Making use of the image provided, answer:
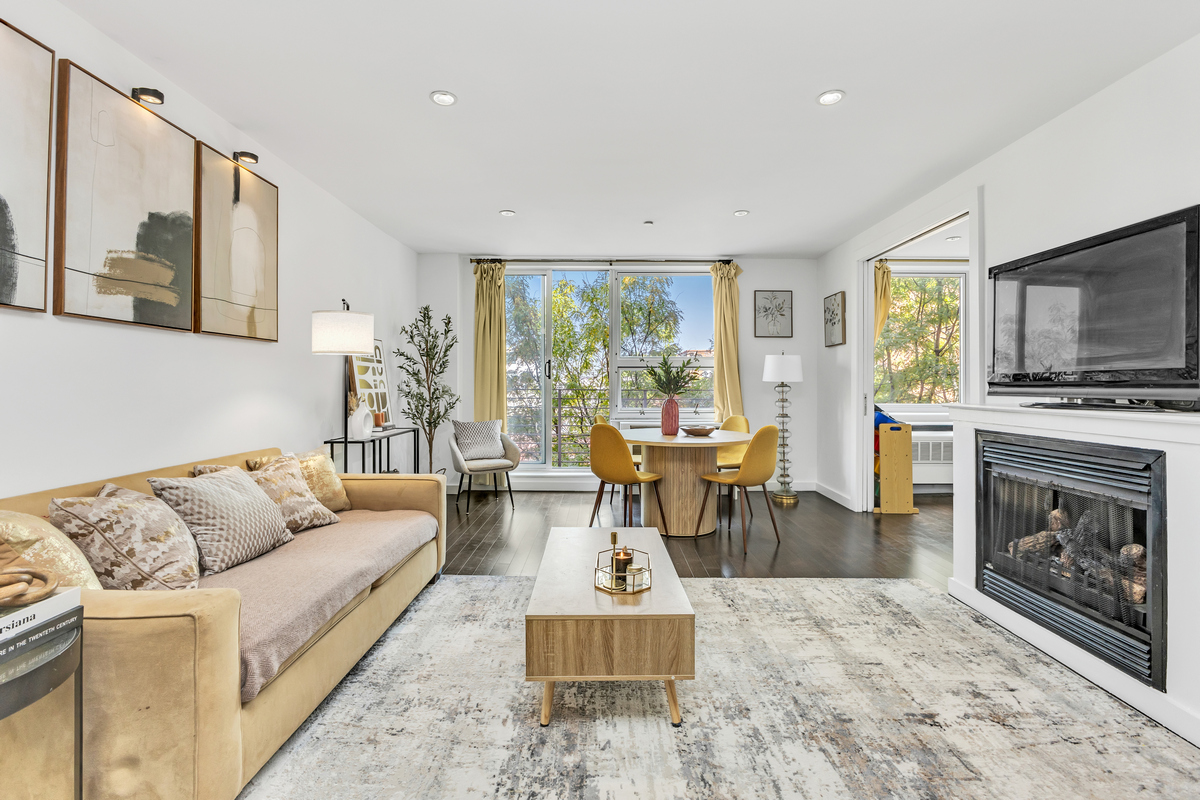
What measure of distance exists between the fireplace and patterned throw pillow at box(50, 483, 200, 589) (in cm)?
327

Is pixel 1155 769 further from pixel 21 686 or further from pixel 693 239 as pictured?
pixel 693 239

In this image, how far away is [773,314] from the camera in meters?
6.06

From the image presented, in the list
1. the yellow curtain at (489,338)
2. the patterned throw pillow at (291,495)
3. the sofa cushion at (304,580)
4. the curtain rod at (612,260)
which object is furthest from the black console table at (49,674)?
the curtain rod at (612,260)

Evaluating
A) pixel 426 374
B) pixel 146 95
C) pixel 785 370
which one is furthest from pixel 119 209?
pixel 785 370

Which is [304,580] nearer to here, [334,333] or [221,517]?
[221,517]

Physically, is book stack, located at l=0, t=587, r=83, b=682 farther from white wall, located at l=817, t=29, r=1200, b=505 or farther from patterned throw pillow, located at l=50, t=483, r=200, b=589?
white wall, located at l=817, t=29, r=1200, b=505

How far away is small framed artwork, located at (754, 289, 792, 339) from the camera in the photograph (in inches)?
238

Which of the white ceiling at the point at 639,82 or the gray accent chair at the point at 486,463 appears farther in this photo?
the gray accent chair at the point at 486,463

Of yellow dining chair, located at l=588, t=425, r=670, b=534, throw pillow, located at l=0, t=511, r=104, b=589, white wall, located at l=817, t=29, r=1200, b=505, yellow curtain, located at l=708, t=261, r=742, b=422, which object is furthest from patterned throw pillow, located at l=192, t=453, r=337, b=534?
yellow curtain, located at l=708, t=261, r=742, b=422

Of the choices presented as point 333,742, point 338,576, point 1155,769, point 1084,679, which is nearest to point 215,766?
point 333,742

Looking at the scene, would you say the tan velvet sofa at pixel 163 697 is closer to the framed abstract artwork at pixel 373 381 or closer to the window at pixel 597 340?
the framed abstract artwork at pixel 373 381

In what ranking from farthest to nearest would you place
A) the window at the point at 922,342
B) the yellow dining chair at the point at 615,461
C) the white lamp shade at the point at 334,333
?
1. the window at the point at 922,342
2. the yellow dining chair at the point at 615,461
3. the white lamp shade at the point at 334,333

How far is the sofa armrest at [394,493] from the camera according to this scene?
10.3ft

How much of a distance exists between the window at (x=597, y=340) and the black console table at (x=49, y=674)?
4.93m
